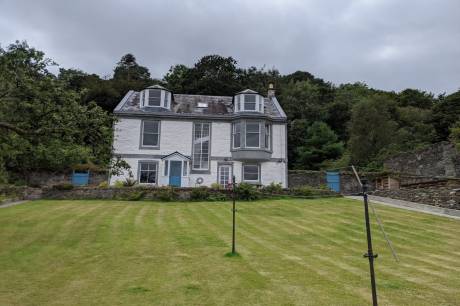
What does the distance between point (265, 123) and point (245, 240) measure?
59.6ft

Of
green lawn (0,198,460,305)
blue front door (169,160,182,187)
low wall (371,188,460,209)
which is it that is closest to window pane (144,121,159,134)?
blue front door (169,160,182,187)

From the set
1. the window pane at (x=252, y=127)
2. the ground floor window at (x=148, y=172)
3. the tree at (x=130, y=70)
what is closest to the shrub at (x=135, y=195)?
the ground floor window at (x=148, y=172)

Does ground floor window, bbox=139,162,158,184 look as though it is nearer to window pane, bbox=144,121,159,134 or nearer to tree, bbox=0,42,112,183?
window pane, bbox=144,121,159,134

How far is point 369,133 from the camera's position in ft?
115

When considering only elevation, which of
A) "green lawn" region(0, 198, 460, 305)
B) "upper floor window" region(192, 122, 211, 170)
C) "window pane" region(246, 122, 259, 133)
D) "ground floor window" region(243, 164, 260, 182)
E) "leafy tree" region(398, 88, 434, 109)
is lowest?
"green lawn" region(0, 198, 460, 305)

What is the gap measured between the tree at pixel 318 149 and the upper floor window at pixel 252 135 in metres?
12.4

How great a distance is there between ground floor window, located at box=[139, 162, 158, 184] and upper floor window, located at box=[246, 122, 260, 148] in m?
7.12

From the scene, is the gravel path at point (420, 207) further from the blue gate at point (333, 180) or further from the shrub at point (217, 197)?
the shrub at point (217, 197)

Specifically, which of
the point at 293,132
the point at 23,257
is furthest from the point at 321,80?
the point at 23,257

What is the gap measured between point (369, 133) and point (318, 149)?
565 cm

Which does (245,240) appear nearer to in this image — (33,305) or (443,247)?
(443,247)

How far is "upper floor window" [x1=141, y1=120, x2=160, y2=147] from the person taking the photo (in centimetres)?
2717

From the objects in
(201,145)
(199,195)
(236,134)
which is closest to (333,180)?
(236,134)

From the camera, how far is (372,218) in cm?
1398
